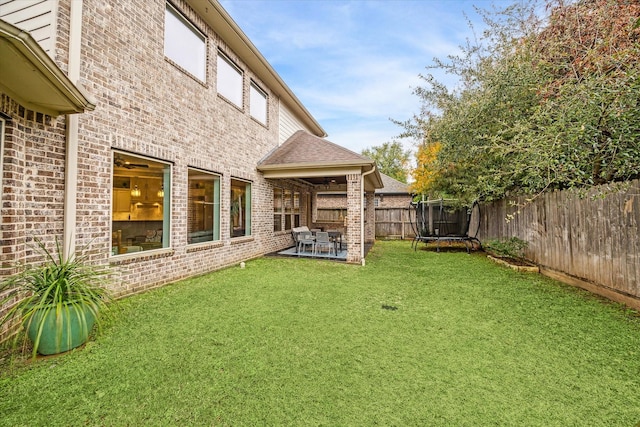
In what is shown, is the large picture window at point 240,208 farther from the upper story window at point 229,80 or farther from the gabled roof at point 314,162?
the upper story window at point 229,80

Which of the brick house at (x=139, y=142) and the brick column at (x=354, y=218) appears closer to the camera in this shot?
the brick house at (x=139, y=142)

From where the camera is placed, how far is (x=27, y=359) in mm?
A: 2650

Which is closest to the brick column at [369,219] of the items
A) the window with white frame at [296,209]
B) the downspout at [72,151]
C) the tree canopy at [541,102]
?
the tree canopy at [541,102]

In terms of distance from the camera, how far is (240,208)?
25.8 ft

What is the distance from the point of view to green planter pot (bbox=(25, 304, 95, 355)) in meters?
2.69

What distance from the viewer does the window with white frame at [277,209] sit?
9.81 m

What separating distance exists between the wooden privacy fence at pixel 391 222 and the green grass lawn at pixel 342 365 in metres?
10.5

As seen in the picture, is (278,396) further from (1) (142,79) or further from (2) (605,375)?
(1) (142,79)

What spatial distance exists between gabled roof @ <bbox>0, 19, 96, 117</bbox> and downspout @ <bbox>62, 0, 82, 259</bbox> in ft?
1.08

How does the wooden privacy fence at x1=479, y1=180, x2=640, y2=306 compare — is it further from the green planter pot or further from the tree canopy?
the green planter pot

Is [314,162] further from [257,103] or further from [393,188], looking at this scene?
[393,188]

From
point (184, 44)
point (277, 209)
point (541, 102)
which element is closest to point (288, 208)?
point (277, 209)

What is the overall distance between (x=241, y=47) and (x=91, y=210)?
5.65m

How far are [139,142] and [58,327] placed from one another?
10.4 ft
